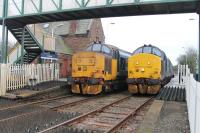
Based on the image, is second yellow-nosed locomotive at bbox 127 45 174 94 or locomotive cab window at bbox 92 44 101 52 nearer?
second yellow-nosed locomotive at bbox 127 45 174 94

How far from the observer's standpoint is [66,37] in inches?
1672

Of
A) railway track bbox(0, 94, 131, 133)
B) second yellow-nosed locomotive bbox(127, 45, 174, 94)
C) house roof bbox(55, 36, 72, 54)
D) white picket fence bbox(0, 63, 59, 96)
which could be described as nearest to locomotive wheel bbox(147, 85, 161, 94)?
second yellow-nosed locomotive bbox(127, 45, 174, 94)

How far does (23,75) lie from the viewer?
69.2ft

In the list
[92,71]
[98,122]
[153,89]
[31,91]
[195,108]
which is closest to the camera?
[195,108]

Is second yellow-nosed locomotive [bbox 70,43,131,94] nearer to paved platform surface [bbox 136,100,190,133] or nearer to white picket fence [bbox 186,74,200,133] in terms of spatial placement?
paved platform surface [bbox 136,100,190,133]

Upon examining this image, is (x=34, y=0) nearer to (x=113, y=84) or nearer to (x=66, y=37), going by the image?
(x=113, y=84)

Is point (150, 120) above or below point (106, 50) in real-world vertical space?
below

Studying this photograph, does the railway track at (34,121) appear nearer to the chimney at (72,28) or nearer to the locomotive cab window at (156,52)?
the locomotive cab window at (156,52)

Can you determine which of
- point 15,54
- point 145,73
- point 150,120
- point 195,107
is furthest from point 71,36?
point 195,107

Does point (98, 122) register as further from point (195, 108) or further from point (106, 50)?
point (106, 50)

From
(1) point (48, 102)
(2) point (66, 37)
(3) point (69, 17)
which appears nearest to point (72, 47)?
(2) point (66, 37)

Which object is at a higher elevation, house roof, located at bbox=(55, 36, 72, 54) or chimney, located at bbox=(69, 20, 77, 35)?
chimney, located at bbox=(69, 20, 77, 35)

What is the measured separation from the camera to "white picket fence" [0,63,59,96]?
18.9m

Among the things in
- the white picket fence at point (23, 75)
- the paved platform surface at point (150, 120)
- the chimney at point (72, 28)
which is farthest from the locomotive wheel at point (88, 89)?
the chimney at point (72, 28)
